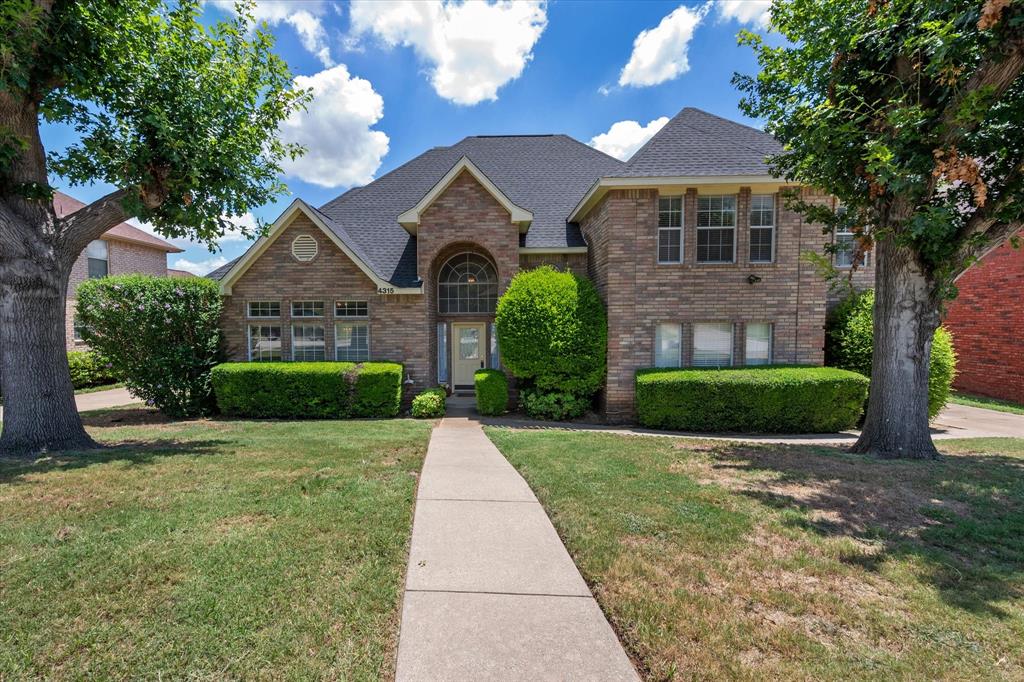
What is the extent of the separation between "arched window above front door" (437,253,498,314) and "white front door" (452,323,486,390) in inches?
30.0

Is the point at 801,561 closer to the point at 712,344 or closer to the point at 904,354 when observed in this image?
the point at 904,354

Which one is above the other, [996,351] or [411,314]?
[411,314]

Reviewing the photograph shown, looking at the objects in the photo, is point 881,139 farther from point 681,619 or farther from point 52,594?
point 52,594

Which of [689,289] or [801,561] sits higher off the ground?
[689,289]

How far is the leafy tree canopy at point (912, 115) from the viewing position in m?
5.69

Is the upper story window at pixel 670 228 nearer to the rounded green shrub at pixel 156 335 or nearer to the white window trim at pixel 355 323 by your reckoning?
the white window trim at pixel 355 323

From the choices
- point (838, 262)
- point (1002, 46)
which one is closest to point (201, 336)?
point (1002, 46)

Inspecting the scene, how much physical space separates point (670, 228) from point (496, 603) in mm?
10367

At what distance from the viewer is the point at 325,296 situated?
12.9m

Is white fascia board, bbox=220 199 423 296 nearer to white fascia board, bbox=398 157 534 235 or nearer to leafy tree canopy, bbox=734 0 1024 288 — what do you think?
white fascia board, bbox=398 157 534 235

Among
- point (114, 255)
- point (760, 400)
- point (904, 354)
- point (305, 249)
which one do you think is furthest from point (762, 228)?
point (114, 255)

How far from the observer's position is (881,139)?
6293 millimetres

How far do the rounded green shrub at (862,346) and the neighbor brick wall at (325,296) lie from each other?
1141cm

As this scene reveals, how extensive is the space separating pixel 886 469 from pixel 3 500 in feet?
37.1
